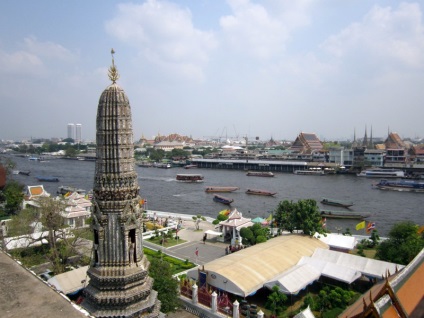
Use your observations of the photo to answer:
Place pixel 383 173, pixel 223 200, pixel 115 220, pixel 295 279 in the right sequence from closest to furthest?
1. pixel 115 220
2. pixel 295 279
3. pixel 223 200
4. pixel 383 173

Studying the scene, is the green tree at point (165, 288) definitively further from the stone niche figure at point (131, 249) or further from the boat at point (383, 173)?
the boat at point (383, 173)

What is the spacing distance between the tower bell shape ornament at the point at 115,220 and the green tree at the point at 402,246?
16543 mm

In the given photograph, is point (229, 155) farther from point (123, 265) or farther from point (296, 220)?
point (123, 265)

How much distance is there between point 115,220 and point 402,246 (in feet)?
59.9

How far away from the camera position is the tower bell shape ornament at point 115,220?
34.7 ft

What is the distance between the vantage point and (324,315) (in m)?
16.4

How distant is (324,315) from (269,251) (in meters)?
6.06

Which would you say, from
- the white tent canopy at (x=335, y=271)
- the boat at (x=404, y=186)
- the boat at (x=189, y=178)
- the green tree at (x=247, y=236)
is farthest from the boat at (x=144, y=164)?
the white tent canopy at (x=335, y=271)

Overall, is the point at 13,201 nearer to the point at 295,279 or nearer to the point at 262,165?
the point at 295,279

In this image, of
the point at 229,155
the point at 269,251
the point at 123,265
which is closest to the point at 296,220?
the point at 269,251

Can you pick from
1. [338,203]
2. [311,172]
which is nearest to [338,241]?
[338,203]

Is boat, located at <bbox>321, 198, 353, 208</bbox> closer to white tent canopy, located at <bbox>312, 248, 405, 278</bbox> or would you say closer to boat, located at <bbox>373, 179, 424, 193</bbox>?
boat, located at <bbox>373, 179, 424, 193</bbox>

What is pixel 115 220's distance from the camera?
10812 millimetres

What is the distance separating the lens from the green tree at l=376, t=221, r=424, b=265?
20906 mm
